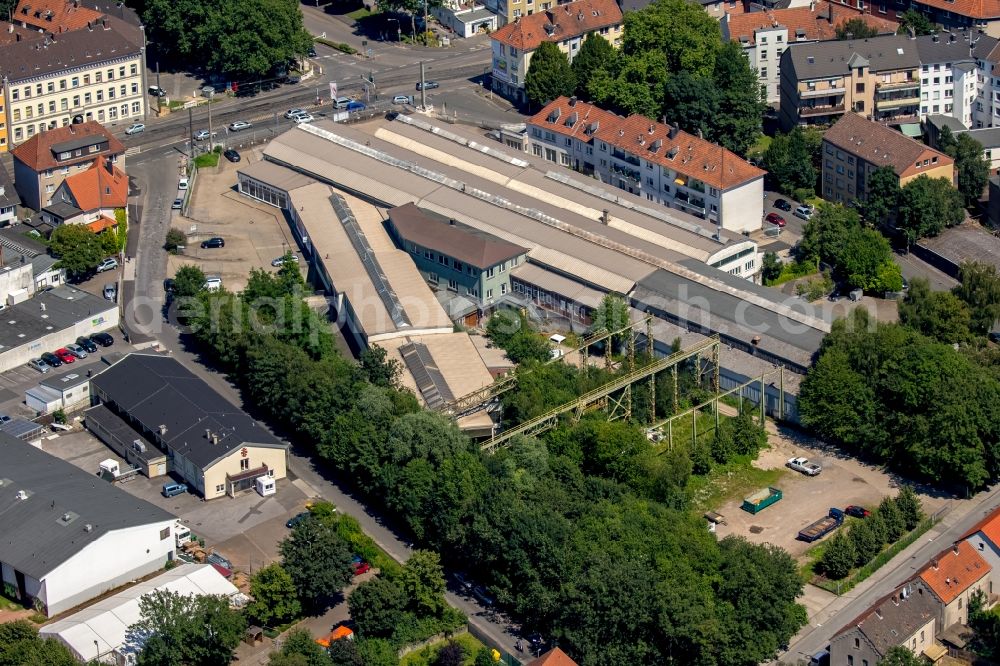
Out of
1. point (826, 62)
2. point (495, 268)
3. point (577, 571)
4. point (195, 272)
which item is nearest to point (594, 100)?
point (826, 62)

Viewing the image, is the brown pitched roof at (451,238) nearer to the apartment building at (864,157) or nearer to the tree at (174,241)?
the tree at (174,241)

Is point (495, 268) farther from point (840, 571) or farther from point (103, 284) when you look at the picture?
point (840, 571)

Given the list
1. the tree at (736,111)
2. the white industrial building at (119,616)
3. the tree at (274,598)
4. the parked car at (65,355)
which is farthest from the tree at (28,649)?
the tree at (736,111)

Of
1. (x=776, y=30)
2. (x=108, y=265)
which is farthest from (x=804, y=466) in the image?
(x=776, y=30)

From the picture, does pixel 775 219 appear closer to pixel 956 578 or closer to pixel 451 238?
pixel 451 238

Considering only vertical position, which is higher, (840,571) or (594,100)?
(594,100)

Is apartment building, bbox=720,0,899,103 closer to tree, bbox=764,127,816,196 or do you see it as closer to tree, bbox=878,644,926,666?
tree, bbox=764,127,816,196
